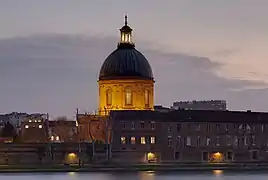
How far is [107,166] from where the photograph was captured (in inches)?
3393

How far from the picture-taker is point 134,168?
279 feet

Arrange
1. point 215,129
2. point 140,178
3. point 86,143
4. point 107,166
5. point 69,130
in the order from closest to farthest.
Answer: point 140,178, point 107,166, point 86,143, point 215,129, point 69,130

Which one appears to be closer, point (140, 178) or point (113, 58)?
point (140, 178)

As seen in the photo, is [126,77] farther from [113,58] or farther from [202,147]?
[202,147]

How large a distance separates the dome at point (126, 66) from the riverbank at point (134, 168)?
18943 millimetres

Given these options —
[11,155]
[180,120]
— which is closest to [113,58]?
[180,120]

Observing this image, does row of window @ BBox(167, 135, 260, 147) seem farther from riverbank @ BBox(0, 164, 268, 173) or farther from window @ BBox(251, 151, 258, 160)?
riverbank @ BBox(0, 164, 268, 173)

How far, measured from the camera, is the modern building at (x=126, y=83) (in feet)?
345

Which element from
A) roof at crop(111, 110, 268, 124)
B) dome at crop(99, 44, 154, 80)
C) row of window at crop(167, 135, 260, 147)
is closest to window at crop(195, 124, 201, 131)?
roof at crop(111, 110, 268, 124)

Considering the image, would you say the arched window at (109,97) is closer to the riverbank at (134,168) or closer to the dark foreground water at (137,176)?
the riverbank at (134,168)

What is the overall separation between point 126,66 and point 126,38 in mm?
5838

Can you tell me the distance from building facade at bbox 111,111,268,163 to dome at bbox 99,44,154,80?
20.9 feet

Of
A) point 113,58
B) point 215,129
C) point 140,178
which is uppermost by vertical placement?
point 113,58

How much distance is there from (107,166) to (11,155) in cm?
Answer: 994
